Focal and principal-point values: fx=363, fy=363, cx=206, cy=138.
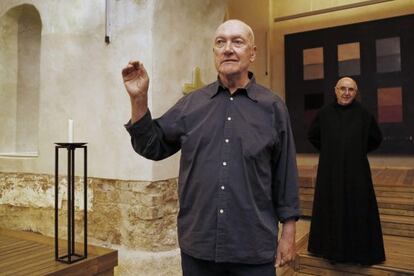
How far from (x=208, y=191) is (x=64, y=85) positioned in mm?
2152

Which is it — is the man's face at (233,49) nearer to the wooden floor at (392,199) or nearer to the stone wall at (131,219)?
the stone wall at (131,219)

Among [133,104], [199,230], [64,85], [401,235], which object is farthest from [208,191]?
[401,235]

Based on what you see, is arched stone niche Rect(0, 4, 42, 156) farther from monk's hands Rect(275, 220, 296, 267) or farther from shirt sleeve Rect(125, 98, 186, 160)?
monk's hands Rect(275, 220, 296, 267)

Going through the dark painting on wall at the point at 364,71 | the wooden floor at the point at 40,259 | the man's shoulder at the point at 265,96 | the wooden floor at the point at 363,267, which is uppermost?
the dark painting on wall at the point at 364,71

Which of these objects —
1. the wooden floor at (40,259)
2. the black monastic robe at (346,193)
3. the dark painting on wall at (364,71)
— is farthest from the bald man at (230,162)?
the dark painting on wall at (364,71)

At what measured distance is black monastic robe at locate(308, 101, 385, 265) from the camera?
2811 mm

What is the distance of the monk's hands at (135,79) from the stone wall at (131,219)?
55.6 inches

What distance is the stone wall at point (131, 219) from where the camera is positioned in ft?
8.63

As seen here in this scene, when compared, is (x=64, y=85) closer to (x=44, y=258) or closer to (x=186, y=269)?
(x=44, y=258)

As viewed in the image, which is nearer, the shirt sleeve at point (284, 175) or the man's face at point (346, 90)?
the shirt sleeve at point (284, 175)

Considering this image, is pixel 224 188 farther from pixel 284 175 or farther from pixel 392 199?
pixel 392 199

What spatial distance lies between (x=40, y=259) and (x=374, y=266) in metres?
2.37

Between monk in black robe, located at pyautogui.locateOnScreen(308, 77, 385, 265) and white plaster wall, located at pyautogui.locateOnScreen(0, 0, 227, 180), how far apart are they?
1121 millimetres

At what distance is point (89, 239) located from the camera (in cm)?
291
